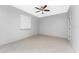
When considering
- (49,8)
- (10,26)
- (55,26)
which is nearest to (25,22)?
(10,26)

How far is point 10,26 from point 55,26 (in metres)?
1.83

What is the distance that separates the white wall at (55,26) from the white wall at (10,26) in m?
0.55

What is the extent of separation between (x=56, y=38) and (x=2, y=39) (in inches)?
80.0

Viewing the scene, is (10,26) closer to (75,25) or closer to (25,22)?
(25,22)

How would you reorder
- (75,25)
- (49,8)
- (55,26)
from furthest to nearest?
(49,8)
(55,26)
(75,25)

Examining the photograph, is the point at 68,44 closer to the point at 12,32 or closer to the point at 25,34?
the point at 25,34

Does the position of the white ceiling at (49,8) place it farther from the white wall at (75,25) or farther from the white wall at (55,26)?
the white wall at (75,25)

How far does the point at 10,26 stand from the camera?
14.4ft

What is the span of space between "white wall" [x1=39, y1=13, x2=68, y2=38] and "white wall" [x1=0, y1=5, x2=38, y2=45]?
1.79 ft

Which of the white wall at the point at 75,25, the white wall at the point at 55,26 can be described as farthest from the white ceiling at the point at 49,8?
the white wall at the point at 75,25

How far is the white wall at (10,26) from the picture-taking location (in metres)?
4.06

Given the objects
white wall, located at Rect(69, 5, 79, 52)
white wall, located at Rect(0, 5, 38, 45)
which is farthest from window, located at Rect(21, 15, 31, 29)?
white wall, located at Rect(69, 5, 79, 52)
